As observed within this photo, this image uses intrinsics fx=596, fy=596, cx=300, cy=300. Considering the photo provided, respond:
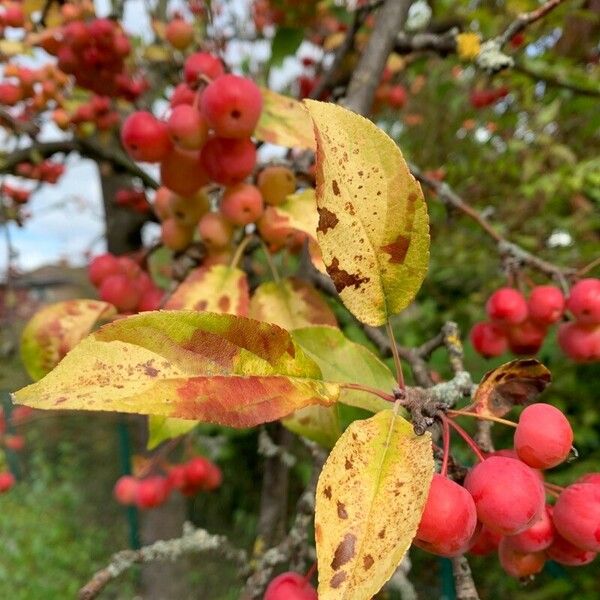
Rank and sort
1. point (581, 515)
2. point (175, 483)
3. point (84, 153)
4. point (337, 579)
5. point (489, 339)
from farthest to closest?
point (175, 483) < point (84, 153) < point (489, 339) < point (581, 515) < point (337, 579)

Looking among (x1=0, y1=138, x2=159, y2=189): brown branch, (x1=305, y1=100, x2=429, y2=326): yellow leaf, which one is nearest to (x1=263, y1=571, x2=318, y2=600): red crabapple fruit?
(x1=305, y1=100, x2=429, y2=326): yellow leaf

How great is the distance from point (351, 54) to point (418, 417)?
1096 mm

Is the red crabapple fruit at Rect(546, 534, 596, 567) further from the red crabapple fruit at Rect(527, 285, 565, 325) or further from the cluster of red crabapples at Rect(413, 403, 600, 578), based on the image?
the red crabapple fruit at Rect(527, 285, 565, 325)

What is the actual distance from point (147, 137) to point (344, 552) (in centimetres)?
58

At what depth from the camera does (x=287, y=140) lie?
0.72 m

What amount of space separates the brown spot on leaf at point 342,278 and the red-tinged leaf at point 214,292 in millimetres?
256

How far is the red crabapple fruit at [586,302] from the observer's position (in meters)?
0.74

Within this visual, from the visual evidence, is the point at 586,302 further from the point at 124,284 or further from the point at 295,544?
the point at 124,284

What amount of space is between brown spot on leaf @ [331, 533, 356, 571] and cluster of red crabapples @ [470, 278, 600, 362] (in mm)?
532

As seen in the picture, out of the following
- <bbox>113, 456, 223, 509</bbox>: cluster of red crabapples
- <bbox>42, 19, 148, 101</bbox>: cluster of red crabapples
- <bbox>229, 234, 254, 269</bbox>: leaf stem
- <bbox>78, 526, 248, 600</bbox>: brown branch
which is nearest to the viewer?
<bbox>78, 526, 248, 600</bbox>: brown branch

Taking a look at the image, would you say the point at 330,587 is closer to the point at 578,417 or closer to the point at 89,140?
the point at 89,140

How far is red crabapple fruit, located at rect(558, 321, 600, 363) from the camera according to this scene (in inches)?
30.7

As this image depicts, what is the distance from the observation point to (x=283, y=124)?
752 mm

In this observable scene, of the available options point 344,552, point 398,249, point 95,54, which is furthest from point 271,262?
point 95,54
